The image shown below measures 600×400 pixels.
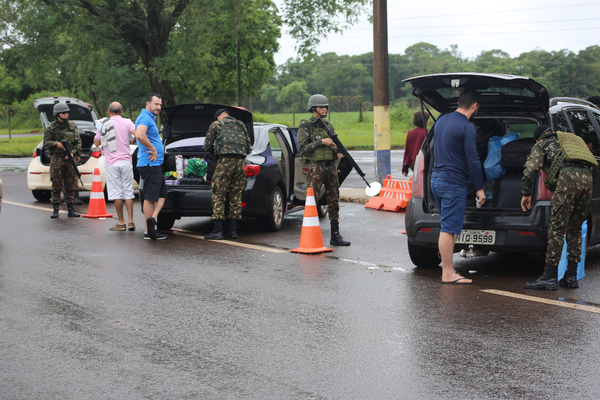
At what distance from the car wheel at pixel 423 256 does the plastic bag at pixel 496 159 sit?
101 centimetres

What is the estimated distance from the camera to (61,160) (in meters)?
11.9

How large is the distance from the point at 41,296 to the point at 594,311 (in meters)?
4.74

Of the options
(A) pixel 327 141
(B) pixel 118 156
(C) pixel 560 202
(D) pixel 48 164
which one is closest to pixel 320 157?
(A) pixel 327 141

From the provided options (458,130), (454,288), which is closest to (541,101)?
(458,130)

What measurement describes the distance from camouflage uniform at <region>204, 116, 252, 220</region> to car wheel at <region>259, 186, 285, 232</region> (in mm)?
700

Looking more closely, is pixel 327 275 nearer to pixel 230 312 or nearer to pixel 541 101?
pixel 230 312

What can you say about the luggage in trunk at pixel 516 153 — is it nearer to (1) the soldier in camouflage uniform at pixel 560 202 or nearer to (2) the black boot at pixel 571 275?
(1) the soldier in camouflage uniform at pixel 560 202

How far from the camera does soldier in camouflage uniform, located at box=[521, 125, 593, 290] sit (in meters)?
6.30

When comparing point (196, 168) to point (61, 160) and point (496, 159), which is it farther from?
point (496, 159)

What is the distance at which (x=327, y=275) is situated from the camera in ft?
23.4

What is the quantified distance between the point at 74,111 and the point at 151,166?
7698 millimetres

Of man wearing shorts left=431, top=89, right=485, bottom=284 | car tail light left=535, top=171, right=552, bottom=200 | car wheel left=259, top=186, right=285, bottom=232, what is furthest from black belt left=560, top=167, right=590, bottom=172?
car wheel left=259, top=186, right=285, bottom=232

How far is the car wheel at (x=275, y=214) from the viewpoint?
997cm

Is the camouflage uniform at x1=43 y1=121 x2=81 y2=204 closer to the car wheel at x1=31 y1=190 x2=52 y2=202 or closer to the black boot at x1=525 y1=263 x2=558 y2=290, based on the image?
the car wheel at x1=31 y1=190 x2=52 y2=202
